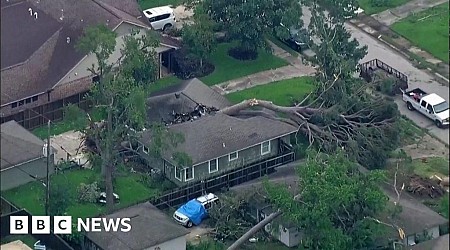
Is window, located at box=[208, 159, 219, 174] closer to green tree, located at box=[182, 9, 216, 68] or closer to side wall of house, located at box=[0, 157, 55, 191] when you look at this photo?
side wall of house, located at box=[0, 157, 55, 191]

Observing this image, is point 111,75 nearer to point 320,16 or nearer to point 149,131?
point 149,131

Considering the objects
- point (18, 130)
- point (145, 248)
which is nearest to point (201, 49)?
point (18, 130)

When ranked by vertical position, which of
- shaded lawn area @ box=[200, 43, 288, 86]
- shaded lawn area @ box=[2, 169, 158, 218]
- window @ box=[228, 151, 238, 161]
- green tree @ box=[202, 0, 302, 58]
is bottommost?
shaded lawn area @ box=[200, 43, 288, 86]

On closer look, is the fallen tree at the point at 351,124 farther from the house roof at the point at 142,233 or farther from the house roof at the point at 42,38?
the house roof at the point at 142,233

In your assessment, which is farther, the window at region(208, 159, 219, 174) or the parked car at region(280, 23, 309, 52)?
the parked car at region(280, 23, 309, 52)

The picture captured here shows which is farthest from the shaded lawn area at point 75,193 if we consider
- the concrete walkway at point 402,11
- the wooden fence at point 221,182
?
the concrete walkway at point 402,11

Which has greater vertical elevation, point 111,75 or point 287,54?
point 111,75

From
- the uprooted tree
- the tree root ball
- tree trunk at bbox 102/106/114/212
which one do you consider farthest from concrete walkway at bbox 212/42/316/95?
tree trunk at bbox 102/106/114/212
